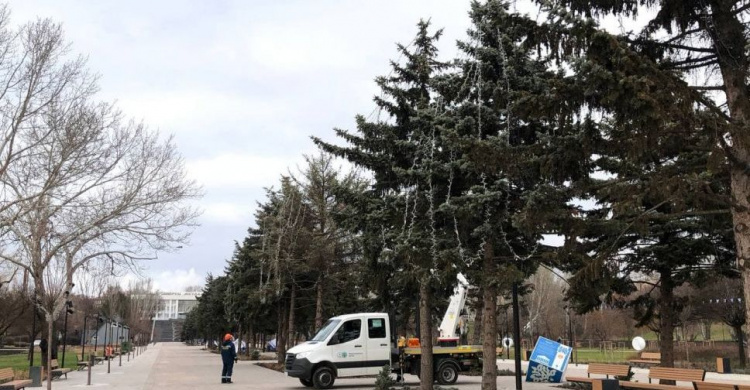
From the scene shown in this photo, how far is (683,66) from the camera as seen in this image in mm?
9703

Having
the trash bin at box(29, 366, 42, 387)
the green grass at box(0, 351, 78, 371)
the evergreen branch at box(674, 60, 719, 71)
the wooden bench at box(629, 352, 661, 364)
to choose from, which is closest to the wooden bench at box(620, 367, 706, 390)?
the evergreen branch at box(674, 60, 719, 71)

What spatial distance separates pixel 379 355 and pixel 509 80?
35.0 feet

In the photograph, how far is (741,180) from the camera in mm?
8828

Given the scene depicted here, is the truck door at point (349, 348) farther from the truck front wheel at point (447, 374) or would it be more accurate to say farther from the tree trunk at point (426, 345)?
the tree trunk at point (426, 345)

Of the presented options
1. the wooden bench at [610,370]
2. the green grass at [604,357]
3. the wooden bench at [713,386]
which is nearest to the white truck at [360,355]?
the wooden bench at [610,370]

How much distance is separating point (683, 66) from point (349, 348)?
13.6m

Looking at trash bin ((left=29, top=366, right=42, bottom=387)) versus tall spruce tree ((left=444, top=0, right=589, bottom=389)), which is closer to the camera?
tall spruce tree ((left=444, top=0, right=589, bottom=389))

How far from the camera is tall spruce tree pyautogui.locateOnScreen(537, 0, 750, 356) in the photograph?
25.7 feet

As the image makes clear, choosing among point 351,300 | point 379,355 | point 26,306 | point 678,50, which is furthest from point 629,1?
point 26,306

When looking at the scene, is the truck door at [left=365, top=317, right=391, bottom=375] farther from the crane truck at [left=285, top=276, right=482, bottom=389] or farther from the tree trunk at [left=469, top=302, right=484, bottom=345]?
the tree trunk at [left=469, top=302, right=484, bottom=345]

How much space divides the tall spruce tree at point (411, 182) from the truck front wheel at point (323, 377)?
13.0 feet

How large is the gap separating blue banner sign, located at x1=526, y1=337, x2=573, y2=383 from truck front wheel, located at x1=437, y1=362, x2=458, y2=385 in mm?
2680

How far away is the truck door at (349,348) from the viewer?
19969mm

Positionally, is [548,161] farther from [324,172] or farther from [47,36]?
[324,172]
